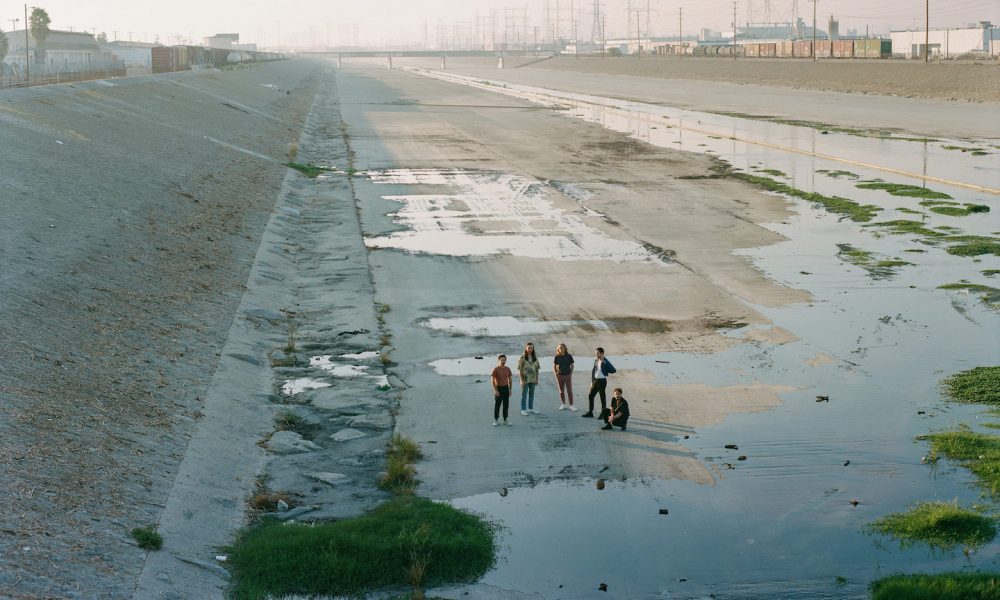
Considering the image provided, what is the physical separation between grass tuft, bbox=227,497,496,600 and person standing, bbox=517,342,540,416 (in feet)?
13.2

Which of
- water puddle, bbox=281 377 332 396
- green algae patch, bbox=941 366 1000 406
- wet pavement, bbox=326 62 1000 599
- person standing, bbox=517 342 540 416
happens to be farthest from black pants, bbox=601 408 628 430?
green algae patch, bbox=941 366 1000 406

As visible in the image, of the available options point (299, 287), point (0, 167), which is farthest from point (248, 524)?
point (0, 167)

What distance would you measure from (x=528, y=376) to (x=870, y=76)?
365 feet

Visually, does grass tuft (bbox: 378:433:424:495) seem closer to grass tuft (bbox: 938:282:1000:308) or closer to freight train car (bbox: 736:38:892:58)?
grass tuft (bbox: 938:282:1000:308)

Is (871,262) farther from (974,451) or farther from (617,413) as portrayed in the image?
(617,413)

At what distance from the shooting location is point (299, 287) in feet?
87.7

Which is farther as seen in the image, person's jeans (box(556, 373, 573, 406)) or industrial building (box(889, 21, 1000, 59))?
industrial building (box(889, 21, 1000, 59))

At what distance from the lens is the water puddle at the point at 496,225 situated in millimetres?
31219

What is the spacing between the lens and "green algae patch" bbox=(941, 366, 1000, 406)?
59.0 ft

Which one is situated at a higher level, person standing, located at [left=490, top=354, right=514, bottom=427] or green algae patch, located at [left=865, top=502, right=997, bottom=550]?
person standing, located at [left=490, top=354, right=514, bottom=427]

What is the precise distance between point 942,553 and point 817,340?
9.30m

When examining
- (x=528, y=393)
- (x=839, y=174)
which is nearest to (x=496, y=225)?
(x=839, y=174)

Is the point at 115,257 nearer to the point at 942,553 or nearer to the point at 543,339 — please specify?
the point at 543,339

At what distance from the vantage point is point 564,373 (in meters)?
17.5
